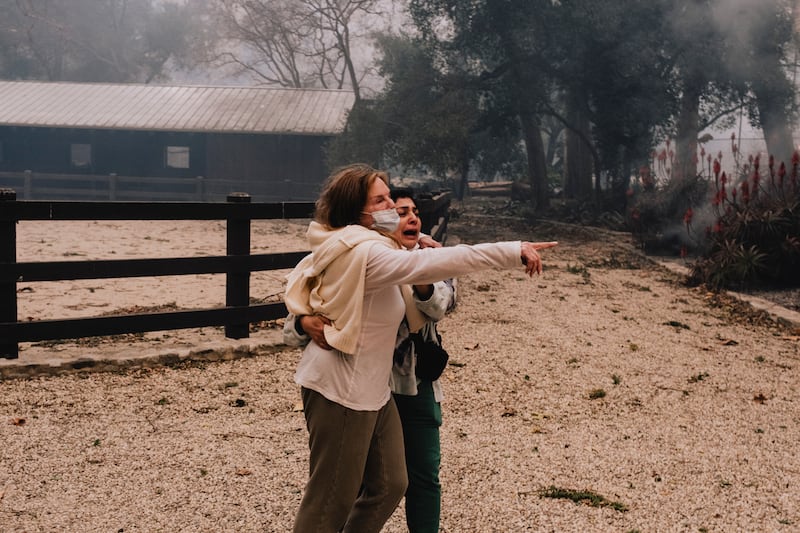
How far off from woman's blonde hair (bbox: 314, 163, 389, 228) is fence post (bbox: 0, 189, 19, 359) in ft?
14.0

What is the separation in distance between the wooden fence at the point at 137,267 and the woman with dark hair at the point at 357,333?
4.04 metres

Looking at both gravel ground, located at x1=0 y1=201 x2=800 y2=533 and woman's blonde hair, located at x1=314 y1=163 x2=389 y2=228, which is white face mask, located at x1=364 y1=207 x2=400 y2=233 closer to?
woman's blonde hair, located at x1=314 y1=163 x2=389 y2=228

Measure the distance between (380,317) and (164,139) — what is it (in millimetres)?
31190

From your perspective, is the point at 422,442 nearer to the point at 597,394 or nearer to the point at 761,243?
the point at 597,394

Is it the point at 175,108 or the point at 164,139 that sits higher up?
the point at 175,108

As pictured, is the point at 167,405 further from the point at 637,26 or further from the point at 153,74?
the point at 153,74

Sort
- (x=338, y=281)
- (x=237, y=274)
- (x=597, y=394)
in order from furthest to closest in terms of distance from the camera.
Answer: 1. (x=237, y=274)
2. (x=597, y=394)
3. (x=338, y=281)

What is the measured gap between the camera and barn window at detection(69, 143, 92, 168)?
33125mm

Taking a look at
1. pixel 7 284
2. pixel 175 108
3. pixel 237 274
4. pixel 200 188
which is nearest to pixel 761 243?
pixel 237 274

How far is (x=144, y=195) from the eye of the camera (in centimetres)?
2964

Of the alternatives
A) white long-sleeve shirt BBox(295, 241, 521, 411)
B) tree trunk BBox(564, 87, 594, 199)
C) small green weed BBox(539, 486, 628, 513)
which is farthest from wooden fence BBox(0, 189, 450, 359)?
tree trunk BBox(564, 87, 594, 199)

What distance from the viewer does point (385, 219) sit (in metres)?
2.81

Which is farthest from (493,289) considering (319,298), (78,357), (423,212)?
(319,298)

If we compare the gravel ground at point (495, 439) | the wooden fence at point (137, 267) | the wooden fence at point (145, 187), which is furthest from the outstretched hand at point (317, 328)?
the wooden fence at point (145, 187)
